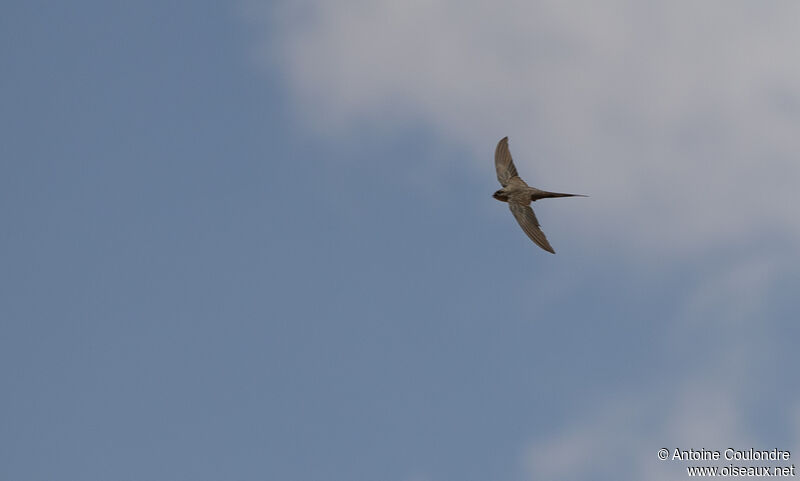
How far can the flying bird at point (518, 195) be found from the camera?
50.0 metres

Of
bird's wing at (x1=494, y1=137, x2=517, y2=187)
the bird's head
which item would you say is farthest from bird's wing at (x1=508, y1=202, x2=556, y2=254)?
bird's wing at (x1=494, y1=137, x2=517, y2=187)

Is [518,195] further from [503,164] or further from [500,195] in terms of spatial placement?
[503,164]

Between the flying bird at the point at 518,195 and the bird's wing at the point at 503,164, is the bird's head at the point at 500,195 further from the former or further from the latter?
the bird's wing at the point at 503,164

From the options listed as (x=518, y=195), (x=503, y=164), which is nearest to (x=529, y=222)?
(x=518, y=195)

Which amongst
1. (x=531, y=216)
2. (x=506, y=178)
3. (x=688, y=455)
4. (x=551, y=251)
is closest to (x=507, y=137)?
(x=506, y=178)

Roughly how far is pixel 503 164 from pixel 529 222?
5.40 meters

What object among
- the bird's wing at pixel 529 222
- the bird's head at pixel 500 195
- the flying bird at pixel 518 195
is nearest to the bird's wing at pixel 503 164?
the flying bird at pixel 518 195

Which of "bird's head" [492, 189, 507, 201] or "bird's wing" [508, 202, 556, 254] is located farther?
"bird's head" [492, 189, 507, 201]

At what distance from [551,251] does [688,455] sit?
470 inches

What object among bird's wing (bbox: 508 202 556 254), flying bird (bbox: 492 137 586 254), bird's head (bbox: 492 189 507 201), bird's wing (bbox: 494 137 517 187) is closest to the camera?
bird's wing (bbox: 508 202 556 254)

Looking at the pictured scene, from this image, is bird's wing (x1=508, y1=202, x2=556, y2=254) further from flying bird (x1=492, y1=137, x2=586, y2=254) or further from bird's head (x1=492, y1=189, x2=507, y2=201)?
bird's head (x1=492, y1=189, x2=507, y2=201)

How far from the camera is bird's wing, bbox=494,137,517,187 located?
5462 centimetres

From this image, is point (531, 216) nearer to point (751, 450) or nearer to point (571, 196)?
point (571, 196)

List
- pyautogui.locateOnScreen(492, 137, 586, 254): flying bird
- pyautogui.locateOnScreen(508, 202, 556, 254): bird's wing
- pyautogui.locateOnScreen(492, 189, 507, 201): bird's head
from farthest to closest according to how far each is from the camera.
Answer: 1. pyautogui.locateOnScreen(492, 189, 507, 201): bird's head
2. pyautogui.locateOnScreen(492, 137, 586, 254): flying bird
3. pyautogui.locateOnScreen(508, 202, 556, 254): bird's wing
